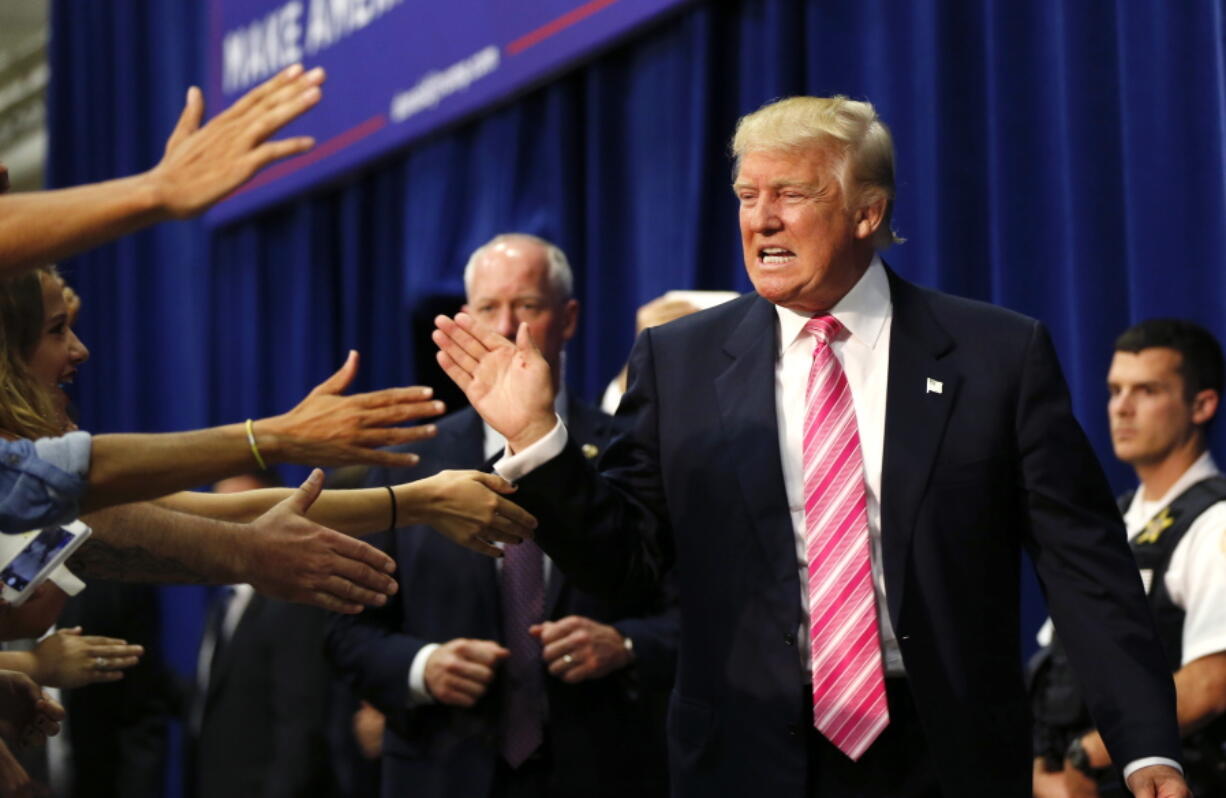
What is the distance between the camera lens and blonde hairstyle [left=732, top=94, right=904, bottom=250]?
2.35 metres

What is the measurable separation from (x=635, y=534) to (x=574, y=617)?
27.2 inches

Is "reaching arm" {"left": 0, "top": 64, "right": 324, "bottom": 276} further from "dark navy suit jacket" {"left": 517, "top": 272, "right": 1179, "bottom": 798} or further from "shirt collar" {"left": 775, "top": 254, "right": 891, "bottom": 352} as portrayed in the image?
"shirt collar" {"left": 775, "top": 254, "right": 891, "bottom": 352}

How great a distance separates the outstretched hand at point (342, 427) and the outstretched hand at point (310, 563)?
20 centimetres

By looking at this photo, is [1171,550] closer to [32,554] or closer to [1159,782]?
[1159,782]

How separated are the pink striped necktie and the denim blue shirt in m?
0.94

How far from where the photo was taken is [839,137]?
2.36 metres

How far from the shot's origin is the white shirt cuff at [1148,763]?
2.08 metres

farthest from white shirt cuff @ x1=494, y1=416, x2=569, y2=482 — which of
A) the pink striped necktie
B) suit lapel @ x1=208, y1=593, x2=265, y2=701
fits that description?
suit lapel @ x1=208, y1=593, x2=265, y2=701

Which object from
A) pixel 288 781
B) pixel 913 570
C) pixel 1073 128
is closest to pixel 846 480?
pixel 913 570

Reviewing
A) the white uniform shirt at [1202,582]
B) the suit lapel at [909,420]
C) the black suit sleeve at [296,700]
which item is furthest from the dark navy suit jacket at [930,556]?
the black suit sleeve at [296,700]

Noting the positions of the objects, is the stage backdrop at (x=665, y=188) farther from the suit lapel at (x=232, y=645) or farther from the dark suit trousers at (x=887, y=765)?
the dark suit trousers at (x=887, y=765)

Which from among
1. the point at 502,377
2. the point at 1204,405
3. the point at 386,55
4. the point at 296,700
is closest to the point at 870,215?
the point at 502,377

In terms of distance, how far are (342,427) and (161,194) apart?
0.35 m

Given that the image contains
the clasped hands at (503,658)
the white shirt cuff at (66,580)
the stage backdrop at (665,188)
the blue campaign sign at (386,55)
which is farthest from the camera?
the blue campaign sign at (386,55)
